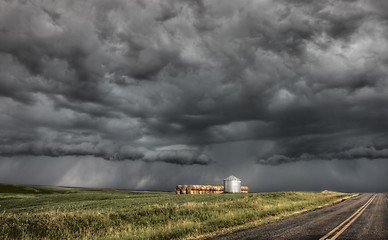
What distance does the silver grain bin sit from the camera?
75562mm

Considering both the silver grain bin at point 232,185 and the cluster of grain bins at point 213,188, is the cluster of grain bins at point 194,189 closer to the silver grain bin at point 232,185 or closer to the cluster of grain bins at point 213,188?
the cluster of grain bins at point 213,188

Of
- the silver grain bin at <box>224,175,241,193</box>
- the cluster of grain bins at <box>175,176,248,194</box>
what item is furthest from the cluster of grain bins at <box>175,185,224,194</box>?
the silver grain bin at <box>224,175,241,193</box>

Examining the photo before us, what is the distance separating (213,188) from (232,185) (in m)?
5.71

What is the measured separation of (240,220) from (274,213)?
5946 millimetres

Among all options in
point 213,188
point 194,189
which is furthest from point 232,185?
point 194,189

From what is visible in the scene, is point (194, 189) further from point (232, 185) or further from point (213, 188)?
point (232, 185)

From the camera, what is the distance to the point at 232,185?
76000 millimetres

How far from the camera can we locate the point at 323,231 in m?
13.6

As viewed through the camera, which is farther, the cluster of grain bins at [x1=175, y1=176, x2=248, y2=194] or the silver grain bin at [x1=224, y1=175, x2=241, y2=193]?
the silver grain bin at [x1=224, y1=175, x2=241, y2=193]

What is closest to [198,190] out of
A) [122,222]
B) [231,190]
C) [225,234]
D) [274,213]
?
[231,190]

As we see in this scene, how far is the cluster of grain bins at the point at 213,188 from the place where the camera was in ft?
236

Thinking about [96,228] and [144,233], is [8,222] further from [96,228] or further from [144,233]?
[144,233]

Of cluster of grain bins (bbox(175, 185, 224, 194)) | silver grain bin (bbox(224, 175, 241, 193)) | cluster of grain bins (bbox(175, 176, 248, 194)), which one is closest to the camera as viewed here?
cluster of grain bins (bbox(175, 185, 224, 194))

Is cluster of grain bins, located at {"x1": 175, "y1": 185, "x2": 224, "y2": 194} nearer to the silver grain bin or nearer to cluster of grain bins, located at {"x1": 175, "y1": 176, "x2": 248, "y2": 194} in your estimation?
cluster of grain bins, located at {"x1": 175, "y1": 176, "x2": 248, "y2": 194}
